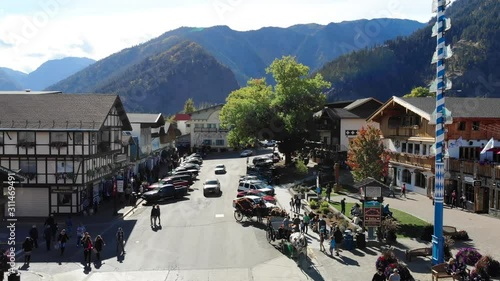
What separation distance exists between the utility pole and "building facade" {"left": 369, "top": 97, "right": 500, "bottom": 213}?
39.3 ft

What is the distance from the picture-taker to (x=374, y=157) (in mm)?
37906

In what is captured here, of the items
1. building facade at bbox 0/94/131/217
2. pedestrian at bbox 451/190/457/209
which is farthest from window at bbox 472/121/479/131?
building facade at bbox 0/94/131/217

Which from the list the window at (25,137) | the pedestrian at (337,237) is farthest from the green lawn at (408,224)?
the window at (25,137)

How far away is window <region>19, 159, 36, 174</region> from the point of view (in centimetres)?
3791

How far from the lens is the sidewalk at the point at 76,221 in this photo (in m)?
30.7

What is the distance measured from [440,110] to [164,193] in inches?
A: 1150

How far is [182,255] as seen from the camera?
83.6ft

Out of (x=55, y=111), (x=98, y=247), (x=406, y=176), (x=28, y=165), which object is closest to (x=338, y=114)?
(x=406, y=176)

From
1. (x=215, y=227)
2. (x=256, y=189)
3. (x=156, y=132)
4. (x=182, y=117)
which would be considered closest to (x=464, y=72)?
(x=182, y=117)

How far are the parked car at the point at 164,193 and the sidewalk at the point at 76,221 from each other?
6.19 feet

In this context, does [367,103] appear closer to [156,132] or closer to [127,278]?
[156,132]

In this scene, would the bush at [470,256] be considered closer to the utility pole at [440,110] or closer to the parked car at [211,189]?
the utility pole at [440,110]

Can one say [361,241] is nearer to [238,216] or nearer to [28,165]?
[238,216]

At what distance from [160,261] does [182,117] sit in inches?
3489
